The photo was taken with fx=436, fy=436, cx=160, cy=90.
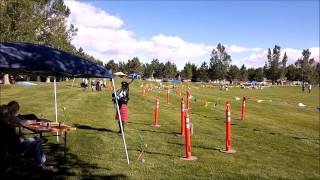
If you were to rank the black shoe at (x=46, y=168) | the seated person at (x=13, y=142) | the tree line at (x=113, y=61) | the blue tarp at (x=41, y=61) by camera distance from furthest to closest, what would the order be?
1. the tree line at (x=113, y=61)
2. the black shoe at (x=46, y=168)
3. the blue tarp at (x=41, y=61)
4. the seated person at (x=13, y=142)

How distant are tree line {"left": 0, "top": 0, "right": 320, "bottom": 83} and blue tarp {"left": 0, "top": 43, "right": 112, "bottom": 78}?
1878 inches

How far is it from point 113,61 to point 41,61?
5697 inches

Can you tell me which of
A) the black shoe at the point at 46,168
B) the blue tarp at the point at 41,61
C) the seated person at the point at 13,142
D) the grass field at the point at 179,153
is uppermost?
the blue tarp at the point at 41,61

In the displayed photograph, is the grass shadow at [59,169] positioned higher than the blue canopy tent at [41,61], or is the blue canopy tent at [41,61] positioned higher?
the blue canopy tent at [41,61]

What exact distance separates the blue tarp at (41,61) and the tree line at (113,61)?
157 ft

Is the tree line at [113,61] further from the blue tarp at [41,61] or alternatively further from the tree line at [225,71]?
the blue tarp at [41,61]

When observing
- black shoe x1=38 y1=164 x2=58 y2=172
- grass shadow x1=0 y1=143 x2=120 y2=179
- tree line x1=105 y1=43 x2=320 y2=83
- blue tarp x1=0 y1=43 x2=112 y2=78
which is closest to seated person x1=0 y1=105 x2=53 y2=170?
black shoe x1=38 y1=164 x2=58 y2=172

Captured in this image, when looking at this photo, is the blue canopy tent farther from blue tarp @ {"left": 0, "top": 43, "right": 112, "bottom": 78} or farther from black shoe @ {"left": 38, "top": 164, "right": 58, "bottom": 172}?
black shoe @ {"left": 38, "top": 164, "right": 58, "bottom": 172}

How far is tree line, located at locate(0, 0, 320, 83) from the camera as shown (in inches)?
2240

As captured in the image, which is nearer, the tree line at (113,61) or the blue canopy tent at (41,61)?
the blue canopy tent at (41,61)

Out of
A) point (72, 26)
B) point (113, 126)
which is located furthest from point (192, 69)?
point (113, 126)

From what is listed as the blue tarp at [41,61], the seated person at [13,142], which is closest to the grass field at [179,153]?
the seated person at [13,142]

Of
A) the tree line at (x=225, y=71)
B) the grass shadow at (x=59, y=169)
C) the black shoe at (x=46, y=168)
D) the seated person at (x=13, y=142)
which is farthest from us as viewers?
the tree line at (x=225, y=71)

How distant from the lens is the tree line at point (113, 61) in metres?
56.9
